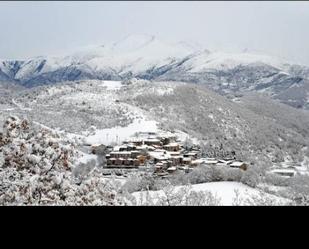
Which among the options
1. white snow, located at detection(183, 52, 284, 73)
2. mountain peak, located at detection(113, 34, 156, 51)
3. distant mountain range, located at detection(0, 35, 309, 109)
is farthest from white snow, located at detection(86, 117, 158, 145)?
mountain peak, located at detection(113, 34, 156, 51)

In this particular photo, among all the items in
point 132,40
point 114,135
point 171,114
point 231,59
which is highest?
point 132,40

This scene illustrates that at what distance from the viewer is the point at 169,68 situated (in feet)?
53.9

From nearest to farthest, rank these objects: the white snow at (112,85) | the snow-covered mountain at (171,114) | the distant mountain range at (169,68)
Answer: the distant mountain range at (169,68), the snow-covered mountain at (171,114), the white snow at (112,85)

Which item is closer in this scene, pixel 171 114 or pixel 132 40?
pixel 132 40

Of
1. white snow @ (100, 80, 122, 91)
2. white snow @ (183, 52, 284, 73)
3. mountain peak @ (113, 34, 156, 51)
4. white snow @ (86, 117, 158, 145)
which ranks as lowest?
white snow @ (100, 80, 122, 91)

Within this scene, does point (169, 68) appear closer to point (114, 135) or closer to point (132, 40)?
point (114, 135)

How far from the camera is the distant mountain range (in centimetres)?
434

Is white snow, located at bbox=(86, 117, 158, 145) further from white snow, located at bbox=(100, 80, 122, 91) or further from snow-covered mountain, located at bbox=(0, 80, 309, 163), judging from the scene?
white snow, located at bbox=(100, 80, 122, 91)

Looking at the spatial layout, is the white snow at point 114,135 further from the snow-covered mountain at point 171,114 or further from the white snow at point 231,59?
the white snow at point 231,59

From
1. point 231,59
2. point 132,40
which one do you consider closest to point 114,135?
point 231,59

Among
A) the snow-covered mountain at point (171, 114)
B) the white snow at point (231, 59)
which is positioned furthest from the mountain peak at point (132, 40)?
the snow-covered mountain at point (171, 114)

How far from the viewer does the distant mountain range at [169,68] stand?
4344 millimetres

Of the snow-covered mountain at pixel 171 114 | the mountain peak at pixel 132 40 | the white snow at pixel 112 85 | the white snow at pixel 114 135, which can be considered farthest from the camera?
the white snow at pixel 112 85
